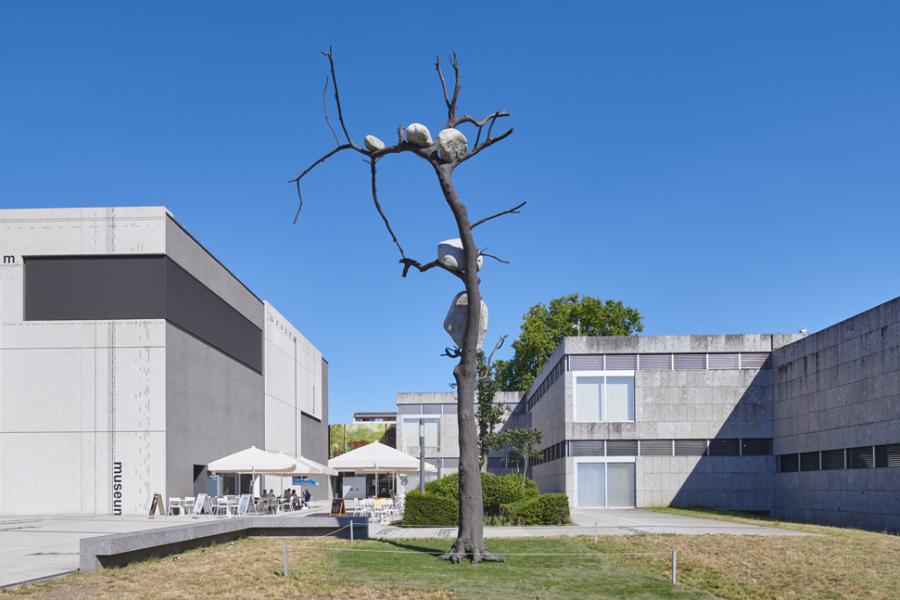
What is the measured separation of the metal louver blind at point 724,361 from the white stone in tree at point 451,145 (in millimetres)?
25123

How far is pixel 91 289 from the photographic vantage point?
3403cm

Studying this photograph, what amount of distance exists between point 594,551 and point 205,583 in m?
7.03

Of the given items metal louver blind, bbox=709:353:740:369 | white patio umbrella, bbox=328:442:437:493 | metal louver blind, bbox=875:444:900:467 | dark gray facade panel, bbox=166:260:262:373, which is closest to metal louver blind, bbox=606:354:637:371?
metal louver blind, bbox=709:353:740:369

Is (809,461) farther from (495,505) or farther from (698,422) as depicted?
(495,505)

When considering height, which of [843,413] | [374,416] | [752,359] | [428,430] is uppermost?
[752,359]

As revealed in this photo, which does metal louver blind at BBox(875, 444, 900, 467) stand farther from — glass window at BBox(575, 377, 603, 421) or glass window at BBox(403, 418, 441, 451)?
glass window at BBox(403, 418, 441, 451)

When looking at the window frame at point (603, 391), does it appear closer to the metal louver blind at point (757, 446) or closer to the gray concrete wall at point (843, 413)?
the metal louver blind at point (757, 446)

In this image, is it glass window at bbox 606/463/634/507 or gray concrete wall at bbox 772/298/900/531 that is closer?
gray concrete wall at bbox 772/298/900/531

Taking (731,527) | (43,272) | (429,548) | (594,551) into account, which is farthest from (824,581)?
(43,272)

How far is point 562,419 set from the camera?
38031mm

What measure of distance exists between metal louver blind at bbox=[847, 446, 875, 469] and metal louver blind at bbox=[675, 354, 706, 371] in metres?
9.24

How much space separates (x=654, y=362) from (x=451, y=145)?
24.6 m

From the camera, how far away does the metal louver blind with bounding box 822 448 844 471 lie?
29.0 m

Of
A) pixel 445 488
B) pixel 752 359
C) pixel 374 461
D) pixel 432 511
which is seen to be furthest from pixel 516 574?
pixel 752 359
